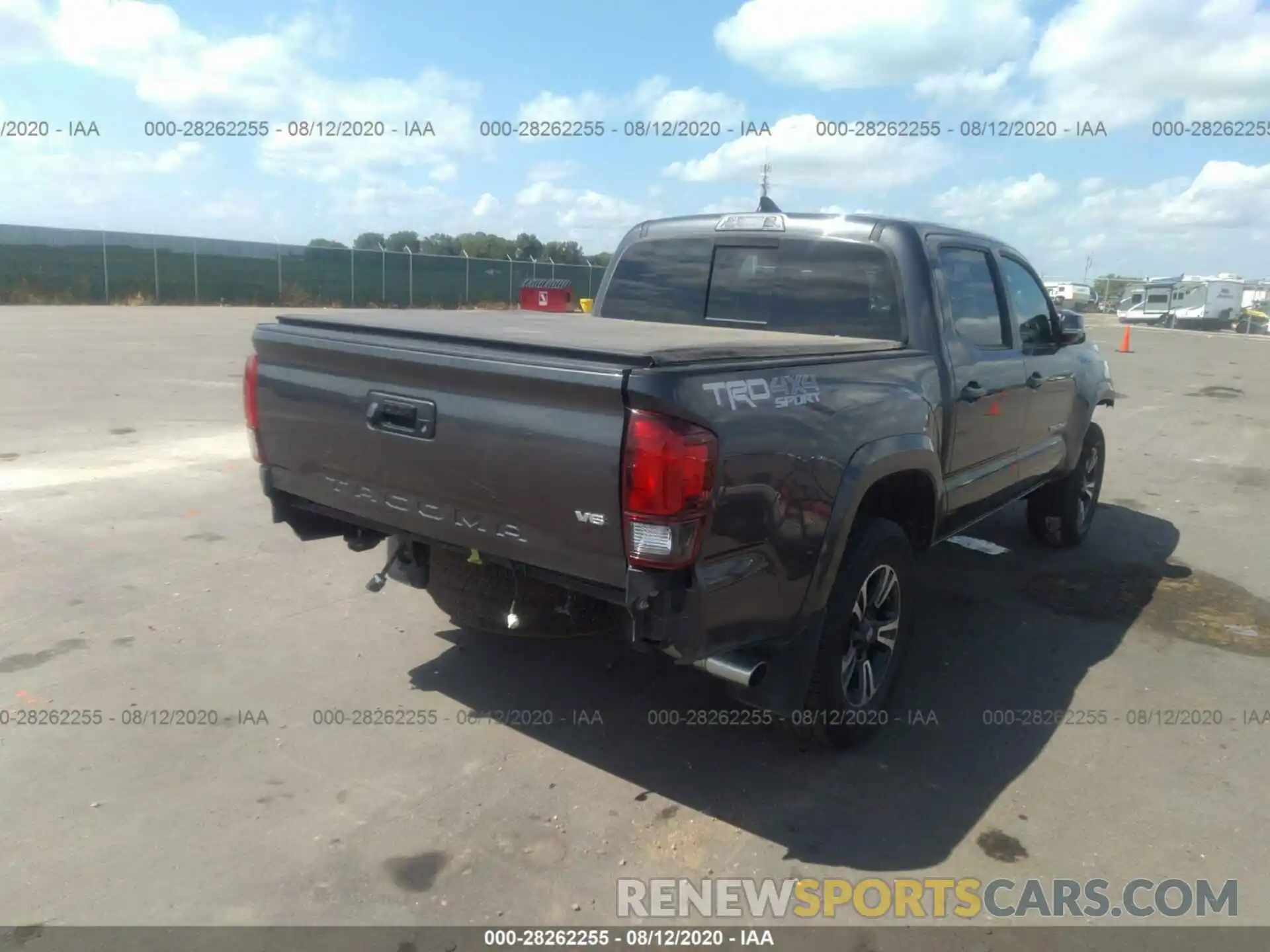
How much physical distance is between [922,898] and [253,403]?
3.07 meters

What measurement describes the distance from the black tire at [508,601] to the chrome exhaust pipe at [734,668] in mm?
462

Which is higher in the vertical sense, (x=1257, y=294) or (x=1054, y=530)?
(x=1257, y=294)

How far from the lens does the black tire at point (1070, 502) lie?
664 cm

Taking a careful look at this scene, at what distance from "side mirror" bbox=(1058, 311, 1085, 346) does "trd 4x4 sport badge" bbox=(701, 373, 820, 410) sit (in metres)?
3.08

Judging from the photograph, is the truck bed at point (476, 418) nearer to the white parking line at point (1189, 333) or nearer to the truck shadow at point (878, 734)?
the truck shadow at point (878, 734)

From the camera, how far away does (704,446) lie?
285cm

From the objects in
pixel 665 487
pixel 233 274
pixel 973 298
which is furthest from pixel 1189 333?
pixel 665 487

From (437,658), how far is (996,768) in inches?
97.0

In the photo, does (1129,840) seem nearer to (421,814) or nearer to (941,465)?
(941,465)

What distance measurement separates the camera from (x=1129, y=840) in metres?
3.37

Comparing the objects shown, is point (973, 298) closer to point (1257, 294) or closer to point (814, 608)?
point (814, 608)

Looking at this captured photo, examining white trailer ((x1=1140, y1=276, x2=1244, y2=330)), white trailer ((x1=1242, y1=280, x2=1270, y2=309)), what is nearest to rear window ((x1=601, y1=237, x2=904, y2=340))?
white trailer ((x1=1140, y1=276, x2=1244, y2=330))

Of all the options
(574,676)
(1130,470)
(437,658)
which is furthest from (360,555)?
(1130,470)

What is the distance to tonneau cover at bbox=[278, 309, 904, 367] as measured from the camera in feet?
9.87
